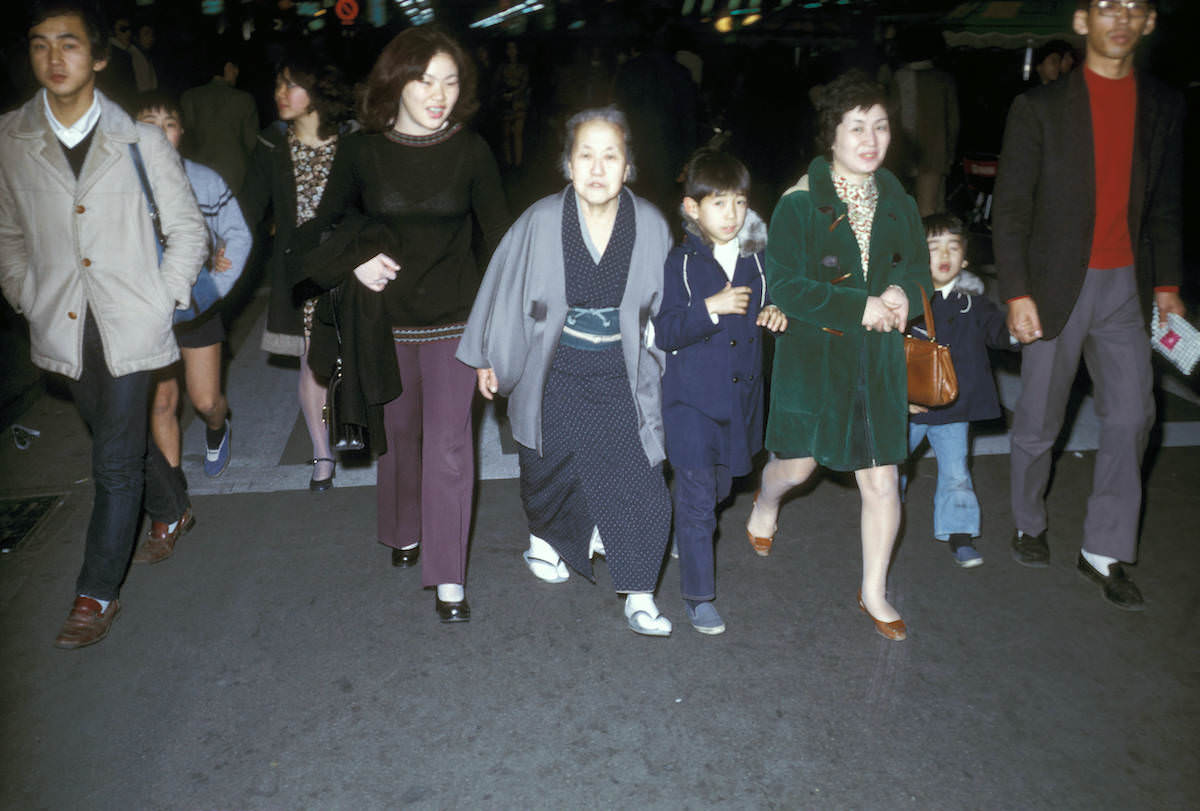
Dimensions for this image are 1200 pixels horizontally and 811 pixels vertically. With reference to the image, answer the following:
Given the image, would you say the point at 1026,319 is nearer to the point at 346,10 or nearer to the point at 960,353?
the point at 960,353

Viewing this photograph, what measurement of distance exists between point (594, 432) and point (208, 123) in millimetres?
5742

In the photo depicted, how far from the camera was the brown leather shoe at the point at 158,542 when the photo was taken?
4633 millimetres

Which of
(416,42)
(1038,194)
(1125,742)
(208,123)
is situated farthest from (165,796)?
(208,123)

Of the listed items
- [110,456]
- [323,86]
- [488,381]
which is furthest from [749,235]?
[110,456]

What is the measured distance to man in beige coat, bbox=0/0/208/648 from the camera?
368 centimetres

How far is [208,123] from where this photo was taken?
27.0 ft

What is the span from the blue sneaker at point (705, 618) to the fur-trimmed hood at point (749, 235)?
1403 millimetres

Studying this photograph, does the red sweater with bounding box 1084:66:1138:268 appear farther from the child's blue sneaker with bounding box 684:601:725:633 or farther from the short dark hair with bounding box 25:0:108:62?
the short dark hair with bounding box 25:0:108:62

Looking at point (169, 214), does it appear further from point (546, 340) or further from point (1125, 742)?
point (1125, 742)

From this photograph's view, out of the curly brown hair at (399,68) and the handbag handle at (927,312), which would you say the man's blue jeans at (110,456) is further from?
the handbag handle at (927,312)

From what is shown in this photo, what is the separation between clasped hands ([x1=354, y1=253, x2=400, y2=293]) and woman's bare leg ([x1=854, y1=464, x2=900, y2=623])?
6.33 feet

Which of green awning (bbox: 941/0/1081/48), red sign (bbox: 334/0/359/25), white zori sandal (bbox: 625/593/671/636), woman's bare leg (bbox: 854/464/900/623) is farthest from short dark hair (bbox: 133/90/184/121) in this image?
red sign (bbox: 334/0/359/25)

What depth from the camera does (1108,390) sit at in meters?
4.30

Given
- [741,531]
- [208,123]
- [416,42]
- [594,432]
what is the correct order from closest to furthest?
[416,42] → [594,432] → [741,531] → [208,123]
